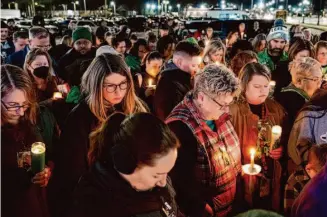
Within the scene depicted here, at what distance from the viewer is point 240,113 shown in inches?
137

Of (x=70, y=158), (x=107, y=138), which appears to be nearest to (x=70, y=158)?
(x=70, y=158)

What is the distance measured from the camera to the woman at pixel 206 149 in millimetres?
2693

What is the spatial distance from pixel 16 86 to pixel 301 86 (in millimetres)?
2961

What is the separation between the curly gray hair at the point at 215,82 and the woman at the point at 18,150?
129 cm

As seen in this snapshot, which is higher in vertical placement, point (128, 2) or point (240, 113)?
point (128, 2)

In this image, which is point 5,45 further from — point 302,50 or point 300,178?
point 300,178

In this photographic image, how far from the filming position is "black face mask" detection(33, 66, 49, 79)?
4.35m

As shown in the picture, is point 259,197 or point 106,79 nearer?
point 106,79

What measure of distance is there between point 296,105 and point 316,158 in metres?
1.44

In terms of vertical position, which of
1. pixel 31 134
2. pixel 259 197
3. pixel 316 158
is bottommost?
pixel 259 197

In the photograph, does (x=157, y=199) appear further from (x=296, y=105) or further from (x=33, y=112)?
(x=296, y=105)

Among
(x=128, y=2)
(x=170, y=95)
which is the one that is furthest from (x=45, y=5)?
(x=170, y=95)

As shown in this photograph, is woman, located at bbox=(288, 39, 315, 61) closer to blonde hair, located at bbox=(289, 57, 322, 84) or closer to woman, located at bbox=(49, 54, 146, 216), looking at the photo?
blonde hair, located at bbox=(289, 57, 322, 84)

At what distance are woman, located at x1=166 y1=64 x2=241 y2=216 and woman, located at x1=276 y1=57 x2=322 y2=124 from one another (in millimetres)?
1441
